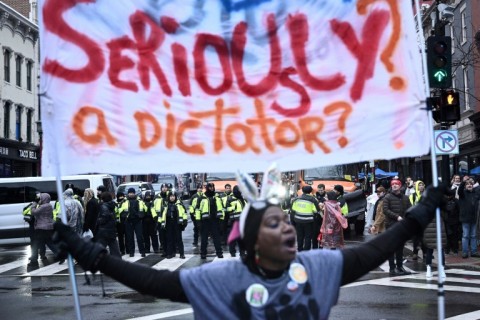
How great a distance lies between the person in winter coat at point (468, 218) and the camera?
1512cm

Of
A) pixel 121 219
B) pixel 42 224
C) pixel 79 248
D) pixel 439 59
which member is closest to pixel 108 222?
pixel 42 224

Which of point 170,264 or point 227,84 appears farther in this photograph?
point 170,264

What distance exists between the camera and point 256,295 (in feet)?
9.25

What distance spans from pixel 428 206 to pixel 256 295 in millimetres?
1027

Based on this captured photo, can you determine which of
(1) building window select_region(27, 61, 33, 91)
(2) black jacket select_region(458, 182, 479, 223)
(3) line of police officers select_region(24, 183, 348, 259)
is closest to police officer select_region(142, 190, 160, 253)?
(3) line of police officers select_region(24, 183, 348, 259)

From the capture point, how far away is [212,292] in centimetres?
292

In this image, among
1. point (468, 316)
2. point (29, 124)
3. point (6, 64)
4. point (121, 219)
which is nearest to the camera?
point (468, 316)

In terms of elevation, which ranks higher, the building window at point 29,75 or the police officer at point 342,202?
the building window at point 29,75

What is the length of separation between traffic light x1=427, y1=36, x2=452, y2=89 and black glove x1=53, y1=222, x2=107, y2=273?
8718mm

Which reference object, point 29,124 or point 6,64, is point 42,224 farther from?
point 29,124

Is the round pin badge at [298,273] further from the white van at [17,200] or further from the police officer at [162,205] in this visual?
the white van at [17,200]

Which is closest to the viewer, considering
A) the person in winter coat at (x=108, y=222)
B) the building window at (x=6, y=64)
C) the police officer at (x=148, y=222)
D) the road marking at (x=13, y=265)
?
the person in winter coat at (x=108, y=222)

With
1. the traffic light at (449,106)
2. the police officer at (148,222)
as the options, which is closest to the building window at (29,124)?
the police officer at (148,222)

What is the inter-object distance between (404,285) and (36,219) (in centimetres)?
963
